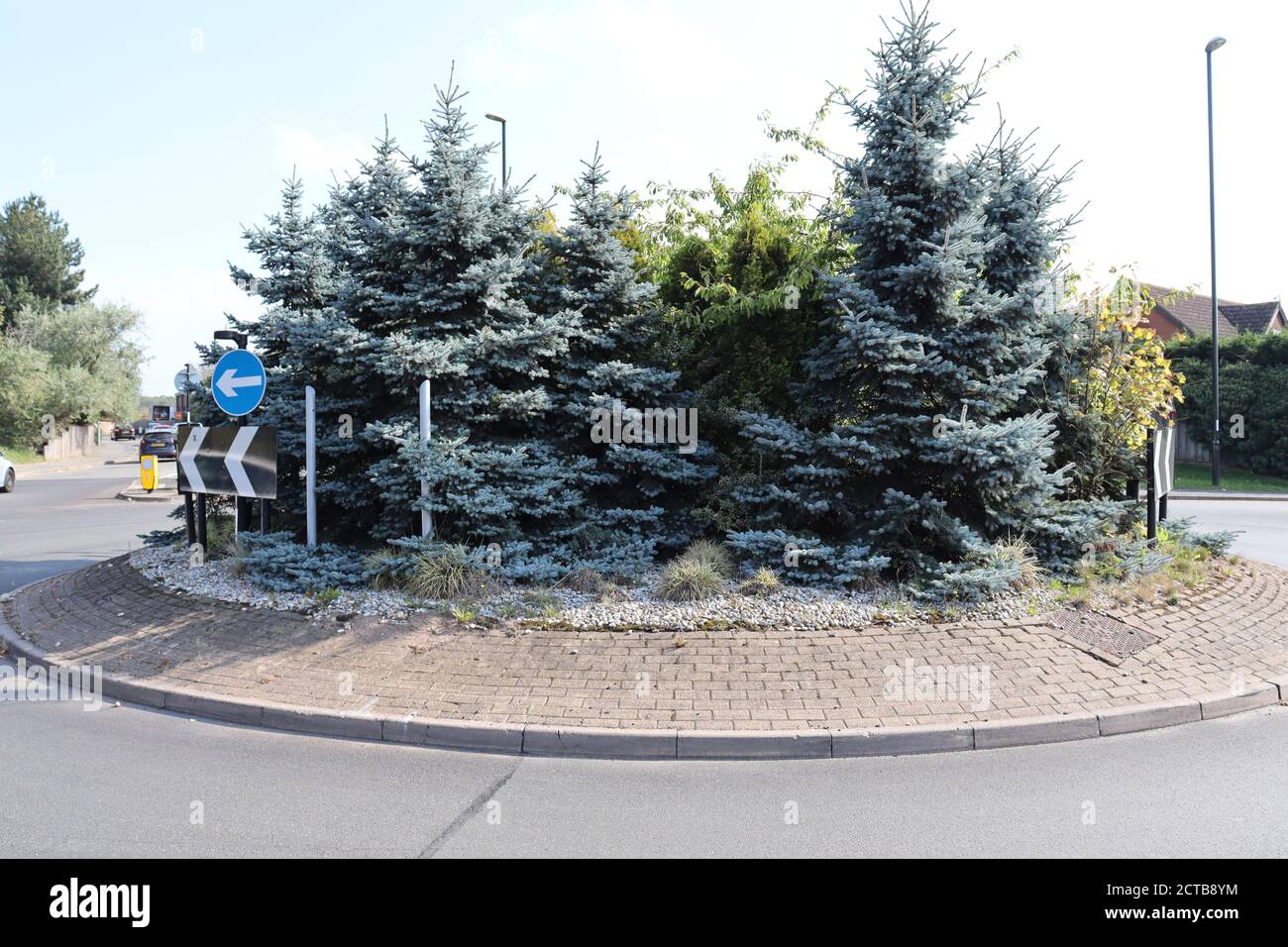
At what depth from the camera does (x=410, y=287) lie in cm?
858

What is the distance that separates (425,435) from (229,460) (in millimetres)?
2387

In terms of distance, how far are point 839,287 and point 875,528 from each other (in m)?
2.37

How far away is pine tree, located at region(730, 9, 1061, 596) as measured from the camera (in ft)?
24.3

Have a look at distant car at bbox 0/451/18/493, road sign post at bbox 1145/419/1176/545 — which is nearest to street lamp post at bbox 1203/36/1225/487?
road sign post at bbox 1145/419/1176/545

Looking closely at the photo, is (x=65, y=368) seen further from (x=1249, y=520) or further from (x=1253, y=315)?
(x=1253, y=315)

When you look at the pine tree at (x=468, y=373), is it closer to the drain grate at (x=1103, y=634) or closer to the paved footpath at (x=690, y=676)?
the paved footpath at (x=690, y=676)

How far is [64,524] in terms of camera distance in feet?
54.8

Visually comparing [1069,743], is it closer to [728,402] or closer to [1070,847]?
[1070,847]

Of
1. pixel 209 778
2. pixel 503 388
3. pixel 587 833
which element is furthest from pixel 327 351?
pixel 587 833

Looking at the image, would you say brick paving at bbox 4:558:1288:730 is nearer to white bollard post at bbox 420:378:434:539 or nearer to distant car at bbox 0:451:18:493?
white bollard post at bbox 420:378:434:539

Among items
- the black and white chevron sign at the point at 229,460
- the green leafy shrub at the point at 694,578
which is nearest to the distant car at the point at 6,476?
the black and white chevron sign at the point at 229,460

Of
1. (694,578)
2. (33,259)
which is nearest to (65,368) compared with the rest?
(33,259)

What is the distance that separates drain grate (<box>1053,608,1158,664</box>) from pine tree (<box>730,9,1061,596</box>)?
71 centimetres

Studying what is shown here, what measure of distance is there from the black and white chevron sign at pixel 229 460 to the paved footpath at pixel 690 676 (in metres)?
1.51
